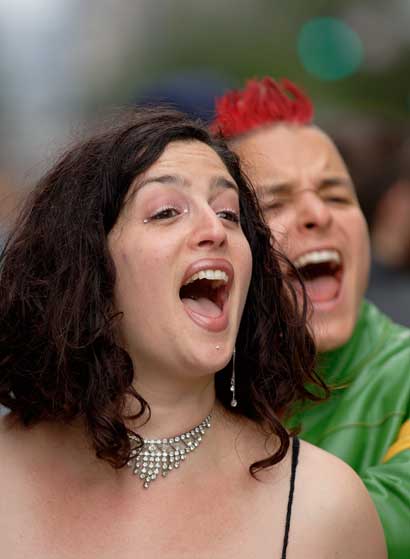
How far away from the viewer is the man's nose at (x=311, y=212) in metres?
3.34

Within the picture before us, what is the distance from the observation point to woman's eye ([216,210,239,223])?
262 centimetres

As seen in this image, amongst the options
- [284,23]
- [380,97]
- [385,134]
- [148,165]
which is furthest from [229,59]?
[148,165]

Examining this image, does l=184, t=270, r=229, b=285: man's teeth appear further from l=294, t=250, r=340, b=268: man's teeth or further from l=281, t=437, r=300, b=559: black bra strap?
l=294, t=250, r=340, b=268: man's teeth

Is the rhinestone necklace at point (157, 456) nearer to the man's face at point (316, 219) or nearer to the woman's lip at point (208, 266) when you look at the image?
the woman's lip at point (208, 266)

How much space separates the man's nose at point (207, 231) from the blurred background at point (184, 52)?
22.8ft

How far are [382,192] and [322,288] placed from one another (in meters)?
1.73

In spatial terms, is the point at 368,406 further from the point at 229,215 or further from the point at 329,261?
the point at 229,215

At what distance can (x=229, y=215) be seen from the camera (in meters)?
2.65

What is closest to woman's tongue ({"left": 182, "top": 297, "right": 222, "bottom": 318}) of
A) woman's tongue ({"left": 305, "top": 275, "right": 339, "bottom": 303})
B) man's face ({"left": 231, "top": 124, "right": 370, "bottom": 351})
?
man's face ({"left": 231, "top": 124, "right": 370, "bottom": 351})

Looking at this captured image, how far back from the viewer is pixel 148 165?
2.55m

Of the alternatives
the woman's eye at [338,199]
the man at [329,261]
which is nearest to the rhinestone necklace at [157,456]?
the man at [329,261]

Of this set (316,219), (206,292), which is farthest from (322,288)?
(206,292)

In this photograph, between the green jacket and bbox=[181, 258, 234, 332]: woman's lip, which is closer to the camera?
bbox=[181, 258, 234, 332]: woman's lip

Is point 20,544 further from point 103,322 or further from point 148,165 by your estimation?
point 148,165
